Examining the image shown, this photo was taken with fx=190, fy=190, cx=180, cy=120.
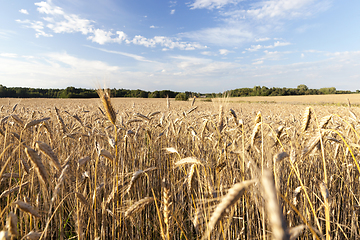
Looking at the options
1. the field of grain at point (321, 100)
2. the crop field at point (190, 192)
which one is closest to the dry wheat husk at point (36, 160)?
the crop field at point (190, 192)

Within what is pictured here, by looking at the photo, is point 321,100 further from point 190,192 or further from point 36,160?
point 36,160

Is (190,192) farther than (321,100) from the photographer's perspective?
No

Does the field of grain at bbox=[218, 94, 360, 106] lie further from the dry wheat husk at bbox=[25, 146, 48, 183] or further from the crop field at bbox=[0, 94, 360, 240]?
the dry wheat husk at bbox=[25, 146, 48, 183]

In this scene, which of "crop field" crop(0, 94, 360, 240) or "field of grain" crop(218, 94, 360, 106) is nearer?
"crop field" crop(0, 94, 360, 240)

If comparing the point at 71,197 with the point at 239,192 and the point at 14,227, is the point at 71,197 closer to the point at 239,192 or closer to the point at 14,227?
the point at 14,227

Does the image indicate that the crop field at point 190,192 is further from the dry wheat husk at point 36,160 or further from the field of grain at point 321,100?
the field of grain at point 321,100

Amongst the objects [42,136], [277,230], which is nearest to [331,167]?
[277,230]

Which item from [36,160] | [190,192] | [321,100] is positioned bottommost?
[190,192]

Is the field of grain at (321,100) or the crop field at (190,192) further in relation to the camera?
the field of grain at (321,100)

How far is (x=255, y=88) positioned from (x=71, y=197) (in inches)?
2891

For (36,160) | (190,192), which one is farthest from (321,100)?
(36,160)

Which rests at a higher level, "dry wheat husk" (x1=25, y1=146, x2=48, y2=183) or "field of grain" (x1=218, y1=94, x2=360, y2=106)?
"field of grain" (x1=218, y1=94, x2=360, y2=106)

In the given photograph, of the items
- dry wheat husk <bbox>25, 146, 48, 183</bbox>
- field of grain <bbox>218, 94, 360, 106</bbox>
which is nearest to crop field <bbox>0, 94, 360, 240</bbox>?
dry wheat husk <bbox>25, 146, 48, 183</bbox>

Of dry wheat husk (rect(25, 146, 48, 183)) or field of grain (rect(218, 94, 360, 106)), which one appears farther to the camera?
field of grain (rect(218, 94, 360, 106))
